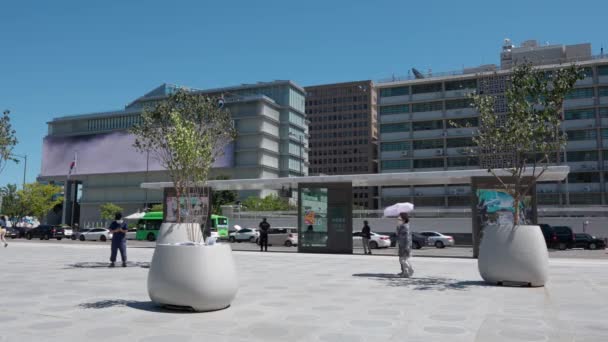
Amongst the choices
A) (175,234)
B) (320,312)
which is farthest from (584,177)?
(320,312)

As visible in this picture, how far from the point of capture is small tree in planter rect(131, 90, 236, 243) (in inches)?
436

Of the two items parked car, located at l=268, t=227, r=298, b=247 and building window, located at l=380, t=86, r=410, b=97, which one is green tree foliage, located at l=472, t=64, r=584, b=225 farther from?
building window, located at l=380, t=86, r=410, b=97

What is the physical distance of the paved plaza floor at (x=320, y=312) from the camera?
5934 mm

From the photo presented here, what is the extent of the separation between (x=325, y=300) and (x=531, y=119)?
6400 mm

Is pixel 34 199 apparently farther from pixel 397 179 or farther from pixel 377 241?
pixel 397 179

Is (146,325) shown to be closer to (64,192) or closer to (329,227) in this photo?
(329,227)

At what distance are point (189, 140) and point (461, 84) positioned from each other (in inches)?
2670

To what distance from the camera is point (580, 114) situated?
65.8 m

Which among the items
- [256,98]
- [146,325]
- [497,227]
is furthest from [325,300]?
[256,98]

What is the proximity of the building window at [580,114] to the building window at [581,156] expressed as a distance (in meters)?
4.55

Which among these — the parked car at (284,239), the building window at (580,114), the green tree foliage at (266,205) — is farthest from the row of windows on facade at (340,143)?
the parked car at (284,239)

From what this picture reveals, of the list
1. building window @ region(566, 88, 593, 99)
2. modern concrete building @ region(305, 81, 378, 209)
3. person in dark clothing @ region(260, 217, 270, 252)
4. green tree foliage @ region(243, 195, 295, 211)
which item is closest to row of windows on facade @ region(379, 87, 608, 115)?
building window @ region(566, 88, 593, 99)

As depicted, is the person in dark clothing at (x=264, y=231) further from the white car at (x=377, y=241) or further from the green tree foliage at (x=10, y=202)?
the green tree foliage at (x=10, y=202)

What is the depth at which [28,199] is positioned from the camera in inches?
2697
